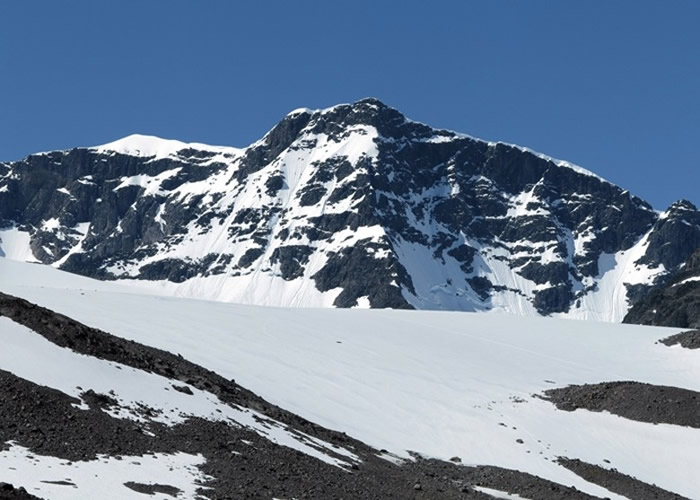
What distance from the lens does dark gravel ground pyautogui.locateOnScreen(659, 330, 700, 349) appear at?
3009 inches

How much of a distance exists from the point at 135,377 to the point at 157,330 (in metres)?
20.4

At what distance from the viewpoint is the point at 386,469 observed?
34.3 meters

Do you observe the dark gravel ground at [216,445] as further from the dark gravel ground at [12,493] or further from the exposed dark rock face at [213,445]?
the dark gravel ground at [12,493]

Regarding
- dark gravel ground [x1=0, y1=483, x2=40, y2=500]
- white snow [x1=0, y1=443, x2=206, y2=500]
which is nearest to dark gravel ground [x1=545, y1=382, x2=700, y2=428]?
white snow [x1=0, y1=443, x2=206, y2=500]

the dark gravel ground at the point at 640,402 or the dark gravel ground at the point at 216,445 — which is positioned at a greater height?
the dark gravel ground at the point at 640,402

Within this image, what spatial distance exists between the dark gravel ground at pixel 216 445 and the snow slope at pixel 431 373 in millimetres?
4190

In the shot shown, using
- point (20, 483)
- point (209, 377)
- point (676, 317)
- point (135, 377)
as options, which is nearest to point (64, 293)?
point (209, 377)

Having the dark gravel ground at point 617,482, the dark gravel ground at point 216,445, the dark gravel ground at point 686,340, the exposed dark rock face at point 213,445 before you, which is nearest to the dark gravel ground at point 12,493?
the exposed dark rock face at point 213,445

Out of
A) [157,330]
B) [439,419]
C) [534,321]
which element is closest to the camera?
[439,419]

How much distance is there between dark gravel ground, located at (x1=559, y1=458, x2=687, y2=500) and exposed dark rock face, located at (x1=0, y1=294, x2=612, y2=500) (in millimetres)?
4207

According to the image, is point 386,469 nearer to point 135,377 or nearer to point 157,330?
point 135,377

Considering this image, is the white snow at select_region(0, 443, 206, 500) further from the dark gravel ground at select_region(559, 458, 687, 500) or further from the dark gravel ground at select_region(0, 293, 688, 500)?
the dark gravel ground at select_region(559, 458, 687, 500)

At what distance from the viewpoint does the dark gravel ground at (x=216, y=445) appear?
26.1 m

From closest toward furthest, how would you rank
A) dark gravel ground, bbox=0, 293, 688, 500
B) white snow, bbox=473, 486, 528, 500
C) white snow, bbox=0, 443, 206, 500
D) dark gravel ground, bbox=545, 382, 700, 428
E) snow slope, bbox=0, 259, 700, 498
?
white snow, bbox=0, 443, 206, 500, dark gravel ground, bbox=0, 293, 688, 500, white snow, bbox=473, 486, 528, 500, snow slope, bbox=0, 259, 700, 498, dark gravel ground, bbox=545, 382, 700, 428
